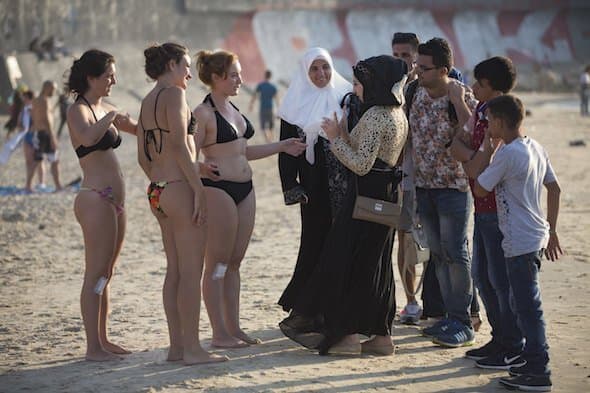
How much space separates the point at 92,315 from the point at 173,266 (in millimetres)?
623

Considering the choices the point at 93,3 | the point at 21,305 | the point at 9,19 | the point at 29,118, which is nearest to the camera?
the point at 21,305

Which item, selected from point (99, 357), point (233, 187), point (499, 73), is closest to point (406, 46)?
point (499, 73)

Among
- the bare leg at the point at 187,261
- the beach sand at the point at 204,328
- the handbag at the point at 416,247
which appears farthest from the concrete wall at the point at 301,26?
Answer: the bare leg at the point at 187,261

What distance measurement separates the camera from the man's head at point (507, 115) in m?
5.99

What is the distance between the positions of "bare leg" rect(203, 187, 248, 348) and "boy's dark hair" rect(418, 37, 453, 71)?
1.59 metres

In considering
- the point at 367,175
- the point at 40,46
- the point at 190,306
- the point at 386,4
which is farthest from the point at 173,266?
the point at 386,4

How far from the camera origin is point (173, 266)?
6.51 m

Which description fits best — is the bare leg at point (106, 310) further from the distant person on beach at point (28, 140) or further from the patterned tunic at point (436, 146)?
the distant person on beach at point (28, 140)

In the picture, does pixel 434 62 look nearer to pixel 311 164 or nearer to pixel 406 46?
pixel 406 46

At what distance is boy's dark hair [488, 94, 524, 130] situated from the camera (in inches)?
236

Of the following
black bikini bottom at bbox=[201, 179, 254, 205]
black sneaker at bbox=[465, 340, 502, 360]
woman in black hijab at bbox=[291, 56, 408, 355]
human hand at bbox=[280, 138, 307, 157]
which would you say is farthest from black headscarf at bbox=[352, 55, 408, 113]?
black sneaker at bbox=[465, 340, 502, 360]

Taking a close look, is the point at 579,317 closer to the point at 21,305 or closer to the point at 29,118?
the point at 21,305

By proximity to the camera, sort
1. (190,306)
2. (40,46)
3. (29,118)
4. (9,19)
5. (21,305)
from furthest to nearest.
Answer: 1. (9,19)
2. (40,46)
3. (29,118)
4. (21,305)
5. (190,306)

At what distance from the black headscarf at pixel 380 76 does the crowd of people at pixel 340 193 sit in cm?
1
